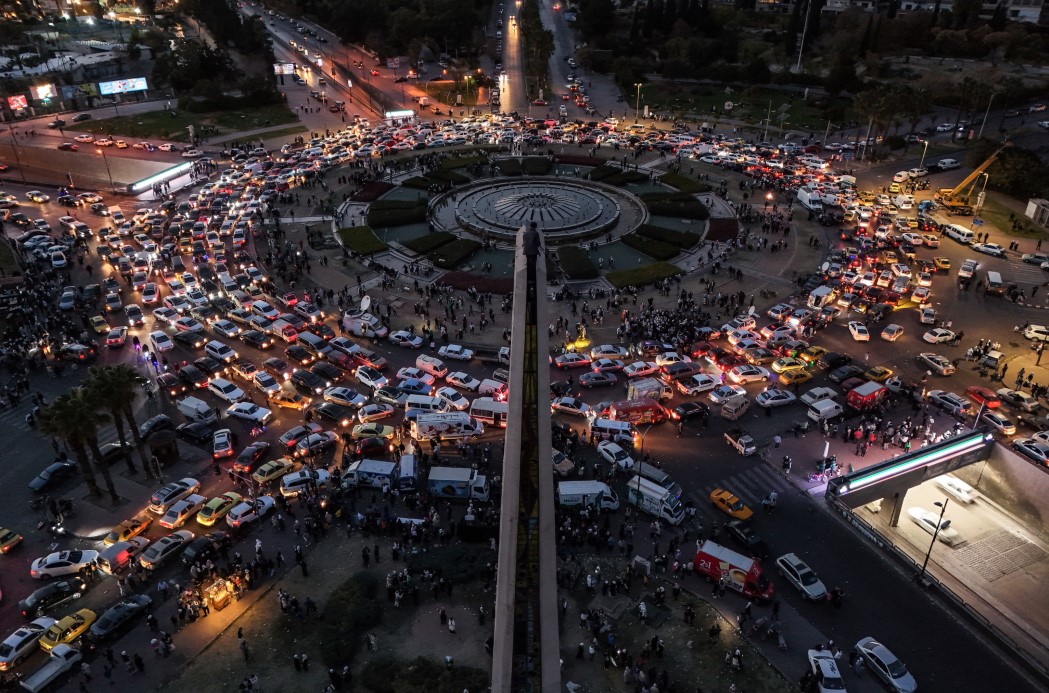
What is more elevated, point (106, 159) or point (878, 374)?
point (106, 159)

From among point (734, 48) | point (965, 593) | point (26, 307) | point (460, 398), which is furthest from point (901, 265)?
point (734, 48)

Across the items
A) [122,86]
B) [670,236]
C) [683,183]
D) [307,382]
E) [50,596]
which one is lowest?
[50,596]

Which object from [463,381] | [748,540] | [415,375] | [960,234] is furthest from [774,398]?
[960,234]

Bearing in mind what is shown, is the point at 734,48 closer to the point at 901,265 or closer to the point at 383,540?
the point at 901,265

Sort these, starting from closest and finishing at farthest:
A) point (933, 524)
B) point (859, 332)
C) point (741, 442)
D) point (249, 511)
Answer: point (249, 511), point (933, 524), point (741, 442), point (859, 332)

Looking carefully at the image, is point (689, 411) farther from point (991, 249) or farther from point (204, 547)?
point (991, 249)

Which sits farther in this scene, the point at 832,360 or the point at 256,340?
the point at 256,340

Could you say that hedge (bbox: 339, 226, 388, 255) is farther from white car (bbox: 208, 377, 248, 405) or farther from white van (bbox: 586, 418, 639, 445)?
white van (bbox: 586, 418, 639, 445)

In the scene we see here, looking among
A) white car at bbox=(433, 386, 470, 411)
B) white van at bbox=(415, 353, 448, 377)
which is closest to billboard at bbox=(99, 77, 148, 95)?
white van at bbox=(415, 353, 448, 377)
